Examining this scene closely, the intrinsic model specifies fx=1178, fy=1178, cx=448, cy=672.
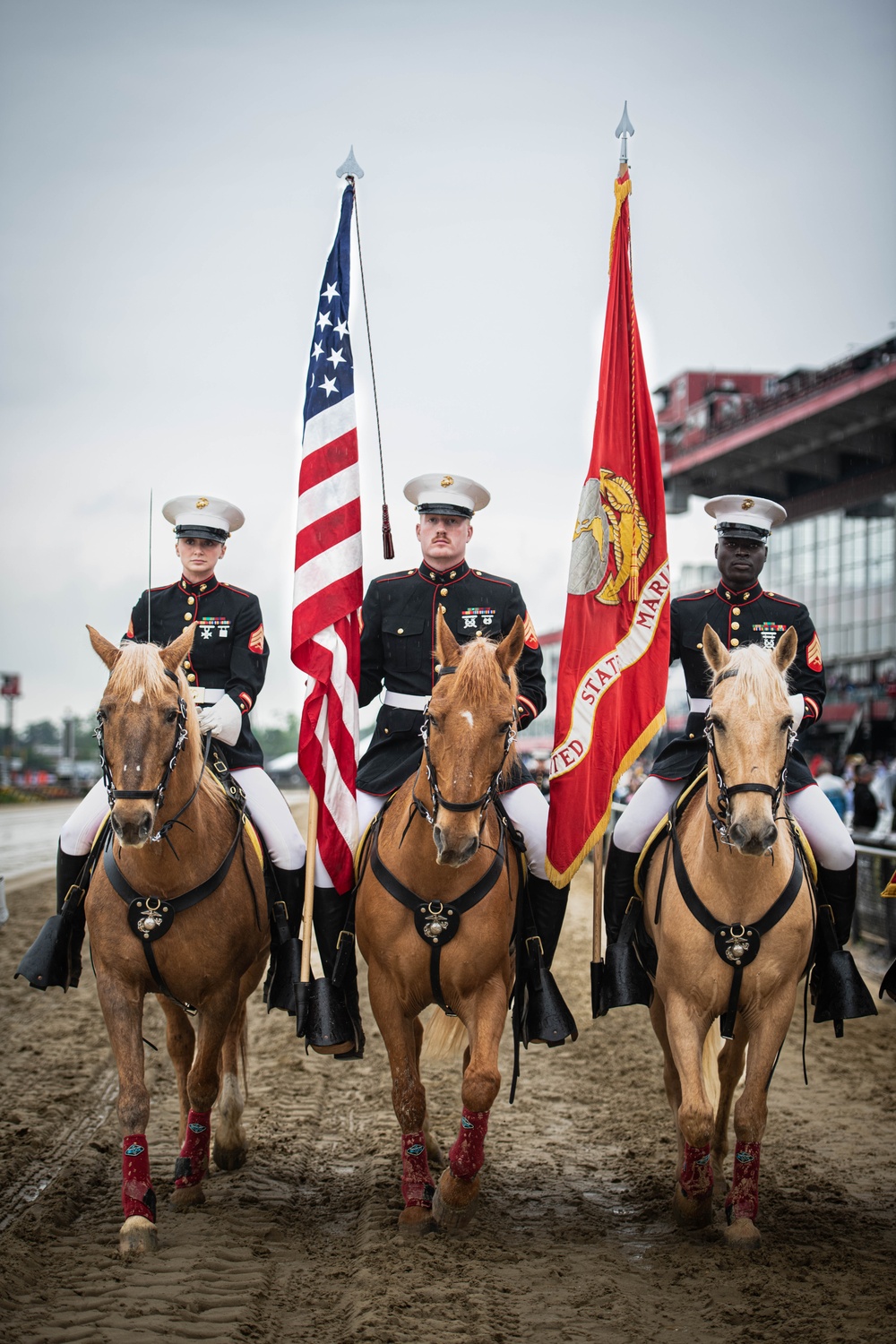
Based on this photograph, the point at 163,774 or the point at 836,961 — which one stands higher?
the point at 163,774

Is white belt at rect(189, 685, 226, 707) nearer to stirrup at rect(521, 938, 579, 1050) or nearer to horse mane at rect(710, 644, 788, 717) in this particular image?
stirrup at rect(521, 938, 579, 1050)

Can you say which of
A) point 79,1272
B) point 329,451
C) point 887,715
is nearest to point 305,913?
point 79,1272

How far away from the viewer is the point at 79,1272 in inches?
179

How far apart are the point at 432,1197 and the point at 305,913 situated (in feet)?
→ 4.70

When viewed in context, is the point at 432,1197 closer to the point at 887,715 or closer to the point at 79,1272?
the point at 79,1272

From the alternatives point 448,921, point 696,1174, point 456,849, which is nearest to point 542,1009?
point 448,921

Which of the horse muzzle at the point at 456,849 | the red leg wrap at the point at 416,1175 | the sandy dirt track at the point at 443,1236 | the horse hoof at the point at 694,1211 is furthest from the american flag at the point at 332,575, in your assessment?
the horse hoof at the point at 694,1211

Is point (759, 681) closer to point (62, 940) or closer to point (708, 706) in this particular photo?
point (708, 706)

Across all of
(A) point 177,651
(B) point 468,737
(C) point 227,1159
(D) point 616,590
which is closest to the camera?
(B) point 468,737

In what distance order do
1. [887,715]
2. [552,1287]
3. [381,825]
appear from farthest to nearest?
[887,715], [381,825], [552,1287]

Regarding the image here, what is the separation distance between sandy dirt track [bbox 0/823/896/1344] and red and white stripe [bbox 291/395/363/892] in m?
1.66

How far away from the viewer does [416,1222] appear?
511 cm

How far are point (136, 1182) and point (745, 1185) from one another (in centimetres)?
258

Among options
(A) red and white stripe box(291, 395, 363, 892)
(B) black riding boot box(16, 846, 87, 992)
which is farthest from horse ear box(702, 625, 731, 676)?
(B) black riding boot box(16, 846, 87, 992)
